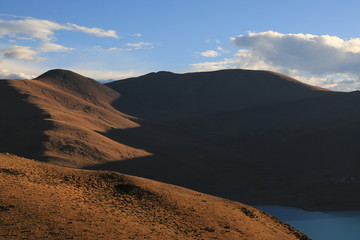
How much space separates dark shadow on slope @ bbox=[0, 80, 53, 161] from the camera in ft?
207

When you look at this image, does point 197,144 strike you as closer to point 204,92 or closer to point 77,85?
point 77,85

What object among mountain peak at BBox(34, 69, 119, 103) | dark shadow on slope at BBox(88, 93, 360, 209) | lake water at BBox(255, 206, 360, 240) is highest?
mountain peak at BBox(34, 69, 119, 103)

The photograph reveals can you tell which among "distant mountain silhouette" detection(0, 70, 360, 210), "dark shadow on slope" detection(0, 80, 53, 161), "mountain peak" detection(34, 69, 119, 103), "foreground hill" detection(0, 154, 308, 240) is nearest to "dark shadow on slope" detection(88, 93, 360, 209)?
"distant mountain silhouette" detection(0, 70, 360, 210)

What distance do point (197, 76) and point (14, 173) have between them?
→ 541ft

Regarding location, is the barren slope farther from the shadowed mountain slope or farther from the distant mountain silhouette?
the shadowed mountain slope

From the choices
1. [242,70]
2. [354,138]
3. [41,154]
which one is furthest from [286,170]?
[242,70]

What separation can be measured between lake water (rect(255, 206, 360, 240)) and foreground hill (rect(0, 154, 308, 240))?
2603 cm

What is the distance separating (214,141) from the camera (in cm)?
10369

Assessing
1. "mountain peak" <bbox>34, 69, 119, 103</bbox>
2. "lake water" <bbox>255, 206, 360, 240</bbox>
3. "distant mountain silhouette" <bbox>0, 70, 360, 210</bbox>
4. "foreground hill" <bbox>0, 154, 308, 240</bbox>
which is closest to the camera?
"foreground hill" <bbox>0, 154, 308, 240</bbox>

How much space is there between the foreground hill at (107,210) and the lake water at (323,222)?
1025 inches

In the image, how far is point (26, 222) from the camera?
15852mm

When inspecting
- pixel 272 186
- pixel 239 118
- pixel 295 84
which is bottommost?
pixel 272 186

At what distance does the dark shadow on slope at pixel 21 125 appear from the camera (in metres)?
63.2

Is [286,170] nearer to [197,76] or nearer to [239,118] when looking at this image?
[239,118]
